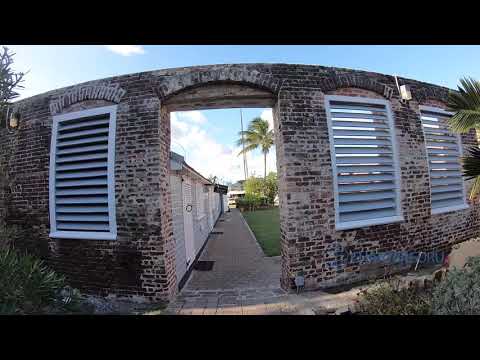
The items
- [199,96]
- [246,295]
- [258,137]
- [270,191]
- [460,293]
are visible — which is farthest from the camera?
[258,137]

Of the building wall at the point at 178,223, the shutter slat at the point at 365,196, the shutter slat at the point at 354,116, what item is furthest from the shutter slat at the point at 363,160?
the building wall at the point at 178,223

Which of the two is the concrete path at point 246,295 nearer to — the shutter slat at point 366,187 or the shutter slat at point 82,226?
the shutter slat at point 366,187

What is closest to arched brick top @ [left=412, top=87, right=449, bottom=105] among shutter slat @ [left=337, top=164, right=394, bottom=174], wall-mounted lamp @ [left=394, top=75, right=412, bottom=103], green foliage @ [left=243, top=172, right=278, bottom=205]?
wall-mounted lamp @ [left=394, top=75, right=412, bottom=103]

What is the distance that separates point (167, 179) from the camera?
4.67 meters

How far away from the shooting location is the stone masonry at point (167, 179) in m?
4.27

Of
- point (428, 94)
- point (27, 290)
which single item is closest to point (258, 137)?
point (428, 94)

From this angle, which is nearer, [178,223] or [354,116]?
[354,116]

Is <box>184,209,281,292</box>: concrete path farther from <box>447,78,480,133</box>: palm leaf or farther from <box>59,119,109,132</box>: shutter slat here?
<box>447,78,480,133</box>: palm leaf

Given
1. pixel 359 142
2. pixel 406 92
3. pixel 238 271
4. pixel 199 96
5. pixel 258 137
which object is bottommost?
pixel 238 271

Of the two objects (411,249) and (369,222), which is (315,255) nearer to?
(369,222)

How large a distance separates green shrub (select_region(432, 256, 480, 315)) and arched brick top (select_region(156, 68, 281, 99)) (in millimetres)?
3917

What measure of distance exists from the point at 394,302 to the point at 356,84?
Result: 4.15 meters

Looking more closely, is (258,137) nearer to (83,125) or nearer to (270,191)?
(270,191)
